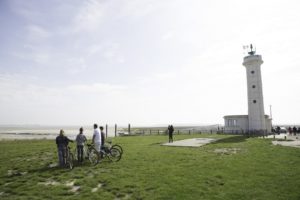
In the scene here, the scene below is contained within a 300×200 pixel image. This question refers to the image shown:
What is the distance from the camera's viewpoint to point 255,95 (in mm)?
39219

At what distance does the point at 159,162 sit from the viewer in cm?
1291

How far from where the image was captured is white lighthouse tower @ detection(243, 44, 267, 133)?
3881 centimetres

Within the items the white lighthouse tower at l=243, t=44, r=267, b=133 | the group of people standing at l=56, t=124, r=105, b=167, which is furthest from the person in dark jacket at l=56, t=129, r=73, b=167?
the white lighthouse tower at l=243, t=44, r=267, b=133

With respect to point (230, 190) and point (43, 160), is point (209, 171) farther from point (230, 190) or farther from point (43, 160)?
point (43, 160)

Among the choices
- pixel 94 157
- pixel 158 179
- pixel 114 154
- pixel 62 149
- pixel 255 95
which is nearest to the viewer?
pixel 158 179

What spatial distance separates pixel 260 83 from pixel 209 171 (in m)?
33.6

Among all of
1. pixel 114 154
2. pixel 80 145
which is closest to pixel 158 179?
pixel 114 154

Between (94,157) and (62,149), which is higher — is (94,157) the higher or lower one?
the lower one

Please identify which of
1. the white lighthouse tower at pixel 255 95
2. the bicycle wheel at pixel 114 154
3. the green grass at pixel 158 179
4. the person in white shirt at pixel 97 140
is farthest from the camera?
the white lighthouse tower at pixel 255 95

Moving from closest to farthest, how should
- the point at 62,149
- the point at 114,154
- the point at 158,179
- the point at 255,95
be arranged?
1. the point at 158,179
2. the point at 62,149
3. the point at 114,154
4. the point at 255,95

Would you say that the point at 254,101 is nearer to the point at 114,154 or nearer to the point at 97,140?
the point at 114,154

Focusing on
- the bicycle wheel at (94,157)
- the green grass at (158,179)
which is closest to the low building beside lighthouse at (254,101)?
the green grass at (158,179)

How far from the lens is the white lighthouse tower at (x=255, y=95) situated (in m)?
38.8

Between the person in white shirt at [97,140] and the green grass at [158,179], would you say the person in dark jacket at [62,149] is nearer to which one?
the green grass at [158,179]
